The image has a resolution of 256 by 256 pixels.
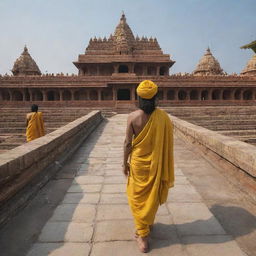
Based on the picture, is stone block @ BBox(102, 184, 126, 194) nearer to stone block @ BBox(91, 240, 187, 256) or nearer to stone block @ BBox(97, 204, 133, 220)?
stone block @ BBox(97, 204, 133, 220)

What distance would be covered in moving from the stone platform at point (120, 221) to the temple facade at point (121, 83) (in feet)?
59.1

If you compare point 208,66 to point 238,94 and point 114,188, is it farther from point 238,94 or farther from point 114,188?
point 114,188

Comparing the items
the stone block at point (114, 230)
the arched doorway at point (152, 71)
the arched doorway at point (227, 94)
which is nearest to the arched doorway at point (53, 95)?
the arched doorway at point (152, 71)

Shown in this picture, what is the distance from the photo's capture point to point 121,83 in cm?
2570

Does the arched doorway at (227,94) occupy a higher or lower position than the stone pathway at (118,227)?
higher

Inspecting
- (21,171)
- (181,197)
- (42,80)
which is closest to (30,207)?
(21,171)

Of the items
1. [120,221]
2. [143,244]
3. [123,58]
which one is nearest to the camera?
[143,244]

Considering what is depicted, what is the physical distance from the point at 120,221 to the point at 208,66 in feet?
132

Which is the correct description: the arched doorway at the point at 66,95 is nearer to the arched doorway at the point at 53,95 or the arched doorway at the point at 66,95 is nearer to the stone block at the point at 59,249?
the arched doorway at the point at 53,95

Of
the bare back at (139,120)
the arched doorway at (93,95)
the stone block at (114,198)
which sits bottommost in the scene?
the stone block at (114,198)

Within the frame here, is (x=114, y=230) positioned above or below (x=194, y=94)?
below

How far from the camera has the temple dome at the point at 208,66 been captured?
127ft

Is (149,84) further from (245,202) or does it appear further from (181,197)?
(245,202)

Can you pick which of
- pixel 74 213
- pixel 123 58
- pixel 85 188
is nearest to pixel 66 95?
pixel 123 58
